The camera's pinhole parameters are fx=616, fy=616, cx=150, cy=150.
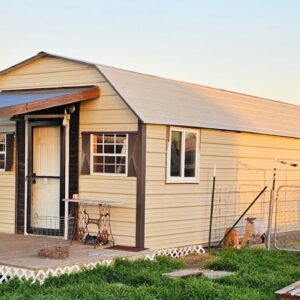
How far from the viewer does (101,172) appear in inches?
430

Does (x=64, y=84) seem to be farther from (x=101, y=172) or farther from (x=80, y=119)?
(x=101, y=172)

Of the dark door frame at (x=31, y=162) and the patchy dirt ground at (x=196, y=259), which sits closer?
the patchy dirt ground at (x=196, y=259)

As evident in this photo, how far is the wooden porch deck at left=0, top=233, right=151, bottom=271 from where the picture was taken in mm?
8508

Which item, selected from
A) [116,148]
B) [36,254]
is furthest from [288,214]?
[36,254]

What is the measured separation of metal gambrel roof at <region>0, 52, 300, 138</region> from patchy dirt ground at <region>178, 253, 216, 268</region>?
2351mm

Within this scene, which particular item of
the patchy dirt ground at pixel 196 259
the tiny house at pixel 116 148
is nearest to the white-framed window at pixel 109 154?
the tiny house at pixel 116 148

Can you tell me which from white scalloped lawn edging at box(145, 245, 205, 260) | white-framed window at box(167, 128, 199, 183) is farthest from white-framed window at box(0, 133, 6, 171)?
white scalloped lawn edging at box(145, 245, 205, 260)

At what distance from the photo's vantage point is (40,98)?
10375 millimetres

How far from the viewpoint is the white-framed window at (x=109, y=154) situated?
10.7 meters

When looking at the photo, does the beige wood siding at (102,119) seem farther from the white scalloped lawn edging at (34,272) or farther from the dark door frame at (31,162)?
the white scalloped lawn edging at (34,272)

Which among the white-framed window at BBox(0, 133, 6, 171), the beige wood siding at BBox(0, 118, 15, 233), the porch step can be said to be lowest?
the porch step

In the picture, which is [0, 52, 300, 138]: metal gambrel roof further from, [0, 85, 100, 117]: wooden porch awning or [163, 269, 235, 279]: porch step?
[163, 269, 235, 279]: porch step

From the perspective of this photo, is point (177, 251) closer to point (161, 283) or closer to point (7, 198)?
point (161, 283)

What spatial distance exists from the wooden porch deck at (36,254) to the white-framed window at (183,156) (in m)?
1.70
